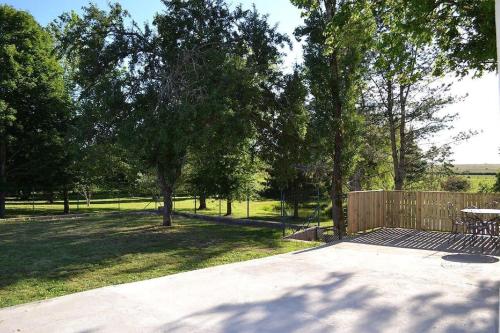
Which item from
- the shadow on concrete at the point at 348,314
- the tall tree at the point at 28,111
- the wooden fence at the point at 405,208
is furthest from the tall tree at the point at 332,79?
the tall tree at the point at 28,111

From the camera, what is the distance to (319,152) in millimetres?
15242

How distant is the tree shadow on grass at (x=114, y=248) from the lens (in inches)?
352

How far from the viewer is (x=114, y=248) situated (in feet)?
39.5

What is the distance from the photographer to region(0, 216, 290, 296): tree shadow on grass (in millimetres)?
8939

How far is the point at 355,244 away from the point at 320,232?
5.13 metres

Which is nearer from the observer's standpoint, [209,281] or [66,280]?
[209,281]

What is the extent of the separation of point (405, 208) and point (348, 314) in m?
8.56

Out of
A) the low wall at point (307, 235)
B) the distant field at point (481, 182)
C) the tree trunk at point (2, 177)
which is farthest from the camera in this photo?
the tree trunk at point (2, 177)

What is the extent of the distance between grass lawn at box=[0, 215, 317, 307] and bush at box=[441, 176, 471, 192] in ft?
57.8

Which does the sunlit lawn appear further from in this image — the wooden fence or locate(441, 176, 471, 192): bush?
the wooden fence

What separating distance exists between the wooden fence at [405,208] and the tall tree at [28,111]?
17704mm

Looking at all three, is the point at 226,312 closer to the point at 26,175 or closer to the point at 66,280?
the point at 66,280

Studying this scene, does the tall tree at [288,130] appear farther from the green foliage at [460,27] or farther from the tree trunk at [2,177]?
the tree trunk at [2,177]

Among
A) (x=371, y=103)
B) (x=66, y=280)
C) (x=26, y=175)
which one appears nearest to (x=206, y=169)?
(x=371, y=103)
